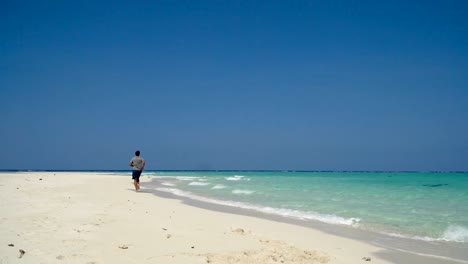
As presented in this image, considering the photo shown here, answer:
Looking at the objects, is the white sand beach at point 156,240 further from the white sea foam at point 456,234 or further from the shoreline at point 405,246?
the white sea foam at point 456,234

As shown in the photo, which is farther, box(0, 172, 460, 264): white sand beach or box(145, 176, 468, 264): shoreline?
box(145, 176, 468, 264): shoreline

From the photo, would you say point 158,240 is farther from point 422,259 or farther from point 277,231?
point 422,259

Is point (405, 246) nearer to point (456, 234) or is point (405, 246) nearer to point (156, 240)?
point (456, 234)

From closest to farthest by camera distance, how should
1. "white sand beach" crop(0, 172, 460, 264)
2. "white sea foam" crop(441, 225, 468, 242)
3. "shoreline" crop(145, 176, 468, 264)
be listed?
"white sand beach" crop(0, 172, 460, 264), "shoreline" crop(145, 176, 468, 264), "white sea foam" crop(441, 225, 468, 242)

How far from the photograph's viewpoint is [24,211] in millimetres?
8102

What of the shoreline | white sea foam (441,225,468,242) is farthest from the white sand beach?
white sea foam (441,225,468,242)

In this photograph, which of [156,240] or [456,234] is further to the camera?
[456,234]

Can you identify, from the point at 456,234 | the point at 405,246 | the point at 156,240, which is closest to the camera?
the point at 156,240

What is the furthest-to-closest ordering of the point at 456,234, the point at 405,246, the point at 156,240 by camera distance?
1. the point at 456,234
2. the point at 405,246
3. the point at 156,240

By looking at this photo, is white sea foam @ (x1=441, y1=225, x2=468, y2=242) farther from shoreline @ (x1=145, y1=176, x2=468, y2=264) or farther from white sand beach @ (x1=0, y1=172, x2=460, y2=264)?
white sand beach @ (x1=0, y1=172, x2=460, y2=264)

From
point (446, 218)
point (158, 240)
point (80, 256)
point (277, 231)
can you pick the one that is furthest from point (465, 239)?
point (80, 256)

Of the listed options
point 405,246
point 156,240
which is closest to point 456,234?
point 405,246

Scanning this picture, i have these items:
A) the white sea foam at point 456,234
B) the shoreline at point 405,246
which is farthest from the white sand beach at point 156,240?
the white sea foam at point 456,234

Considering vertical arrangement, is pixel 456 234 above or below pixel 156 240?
below
